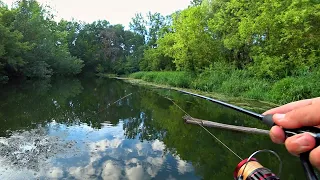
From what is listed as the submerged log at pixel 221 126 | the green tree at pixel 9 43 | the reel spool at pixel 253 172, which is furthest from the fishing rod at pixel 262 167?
the green tree at pixel 9 43

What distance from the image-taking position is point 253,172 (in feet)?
5.58

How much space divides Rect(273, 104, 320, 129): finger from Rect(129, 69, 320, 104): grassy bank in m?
12.0

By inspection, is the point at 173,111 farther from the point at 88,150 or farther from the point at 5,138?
the point at 5,138

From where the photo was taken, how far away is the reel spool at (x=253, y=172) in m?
1.64

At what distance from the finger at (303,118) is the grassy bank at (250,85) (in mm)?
12025

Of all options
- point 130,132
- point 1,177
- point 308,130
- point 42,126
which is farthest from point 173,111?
point 308,130

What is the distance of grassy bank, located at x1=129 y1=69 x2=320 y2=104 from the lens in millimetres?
11836

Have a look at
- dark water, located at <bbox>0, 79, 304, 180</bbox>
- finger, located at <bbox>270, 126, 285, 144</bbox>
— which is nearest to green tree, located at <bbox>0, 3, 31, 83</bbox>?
dark water, located at <bbox>0, 79, 304, 180</bbox>

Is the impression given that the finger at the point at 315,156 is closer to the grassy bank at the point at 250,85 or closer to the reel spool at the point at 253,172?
the reel spool at the point at 253,172

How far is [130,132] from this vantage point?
330 inches

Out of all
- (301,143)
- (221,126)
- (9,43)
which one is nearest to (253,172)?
(301,143)

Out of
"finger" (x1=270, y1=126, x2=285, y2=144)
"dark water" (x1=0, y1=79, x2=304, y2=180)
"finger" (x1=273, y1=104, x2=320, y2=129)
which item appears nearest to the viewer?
"finger" (x1=273, y1=104, x2=320, y2=129)

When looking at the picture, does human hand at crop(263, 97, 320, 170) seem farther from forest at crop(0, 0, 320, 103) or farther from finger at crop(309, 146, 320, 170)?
forest at crop(0, 0, 320, 103)

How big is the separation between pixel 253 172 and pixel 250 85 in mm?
14442
